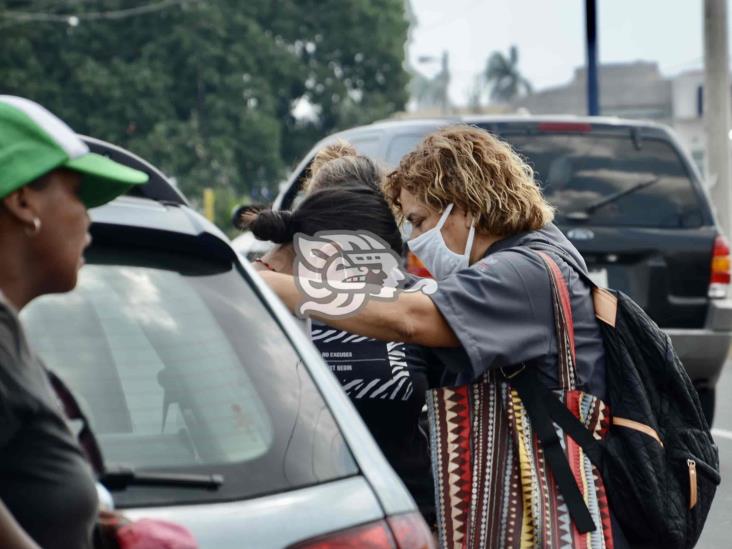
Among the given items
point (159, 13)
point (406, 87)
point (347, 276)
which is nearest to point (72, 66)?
point (159, 13)

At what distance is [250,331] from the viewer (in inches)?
100

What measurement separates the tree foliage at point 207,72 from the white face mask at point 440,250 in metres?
41.4

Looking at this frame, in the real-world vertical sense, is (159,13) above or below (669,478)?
below

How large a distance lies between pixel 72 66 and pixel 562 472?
44404 millimetres

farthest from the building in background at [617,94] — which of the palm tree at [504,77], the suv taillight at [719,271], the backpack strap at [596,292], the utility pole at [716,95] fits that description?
the backpack strap at [596,292]

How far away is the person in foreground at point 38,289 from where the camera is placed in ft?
6.12

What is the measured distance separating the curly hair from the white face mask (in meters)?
0.04

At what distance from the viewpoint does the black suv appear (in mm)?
8469

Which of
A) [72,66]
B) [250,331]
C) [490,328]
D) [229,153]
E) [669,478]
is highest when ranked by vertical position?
[250,331]

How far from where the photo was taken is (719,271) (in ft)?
28.3

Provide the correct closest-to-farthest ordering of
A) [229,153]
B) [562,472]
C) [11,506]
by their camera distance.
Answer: [11,506]
[562,472]
[229,153]

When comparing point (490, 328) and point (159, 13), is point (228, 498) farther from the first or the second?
point (159, 13)

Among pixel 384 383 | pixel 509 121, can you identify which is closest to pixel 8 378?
pixel 384 383

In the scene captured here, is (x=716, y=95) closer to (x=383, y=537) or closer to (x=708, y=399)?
(x=708, y=399)
